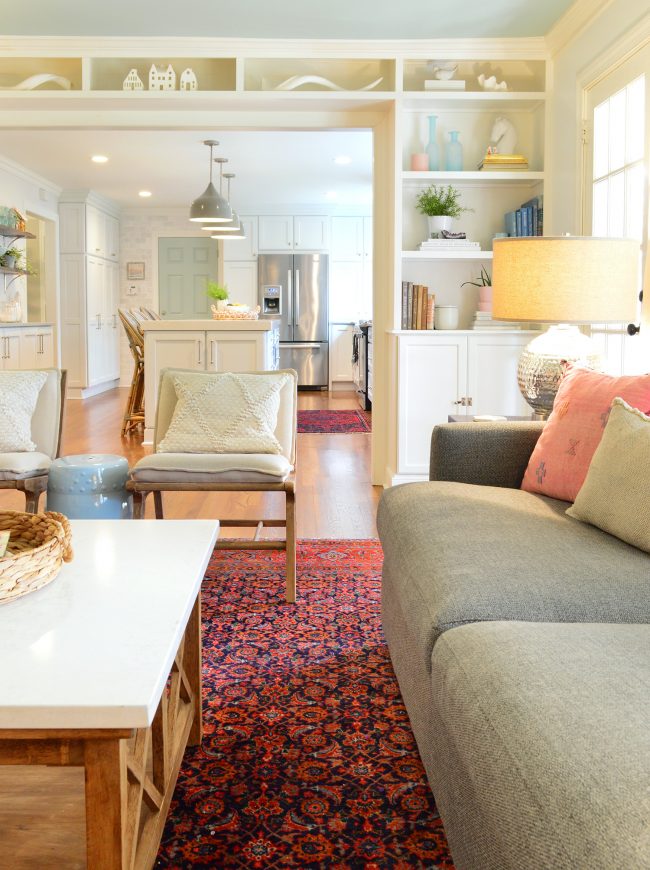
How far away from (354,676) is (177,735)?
73 centimetres

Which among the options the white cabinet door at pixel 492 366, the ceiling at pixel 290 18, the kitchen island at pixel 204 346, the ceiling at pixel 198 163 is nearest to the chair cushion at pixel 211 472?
the white cabinet door at pixel 492 366

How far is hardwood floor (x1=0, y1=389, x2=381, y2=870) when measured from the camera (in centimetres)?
156

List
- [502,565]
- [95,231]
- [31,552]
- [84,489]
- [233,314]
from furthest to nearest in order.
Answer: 1. [95,231]
2. [233,314]
3. [84,489]
4. [502,565]
5. [31,552]

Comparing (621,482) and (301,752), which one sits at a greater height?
(621,482)

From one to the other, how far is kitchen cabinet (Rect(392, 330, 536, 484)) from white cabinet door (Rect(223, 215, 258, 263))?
6.50 m

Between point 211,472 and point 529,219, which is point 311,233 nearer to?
point 529,219

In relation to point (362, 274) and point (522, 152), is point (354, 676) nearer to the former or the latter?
point (522, 152)

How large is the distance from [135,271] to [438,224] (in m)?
7.83

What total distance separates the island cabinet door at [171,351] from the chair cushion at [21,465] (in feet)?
10.5

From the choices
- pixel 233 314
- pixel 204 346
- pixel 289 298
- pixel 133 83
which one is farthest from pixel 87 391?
pixel 133 83

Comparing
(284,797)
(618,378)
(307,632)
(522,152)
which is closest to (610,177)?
(522,152)

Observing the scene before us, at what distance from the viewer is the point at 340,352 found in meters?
11.5

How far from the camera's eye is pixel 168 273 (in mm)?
12016

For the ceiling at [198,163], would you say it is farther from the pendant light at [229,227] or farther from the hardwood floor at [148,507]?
the hardwood floor at [148,507]
